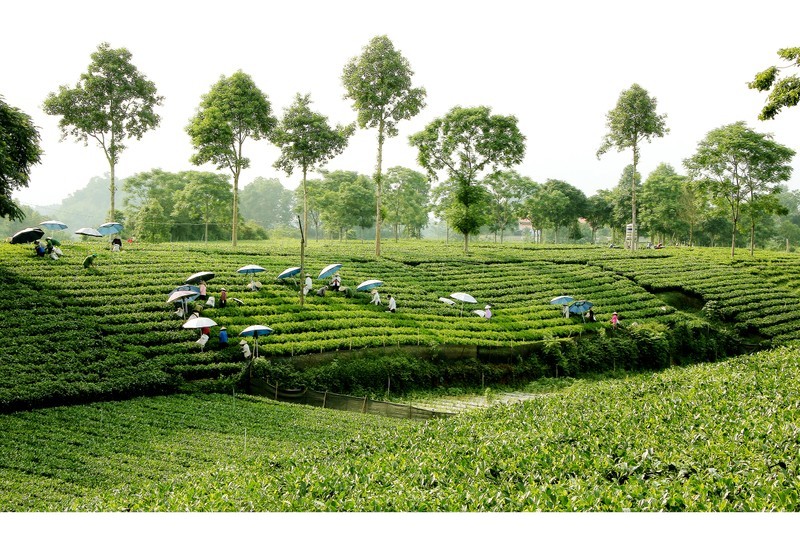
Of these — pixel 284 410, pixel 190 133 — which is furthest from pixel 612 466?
pixel 190 133

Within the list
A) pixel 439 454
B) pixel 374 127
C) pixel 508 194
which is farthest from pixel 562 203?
pixel 439 454

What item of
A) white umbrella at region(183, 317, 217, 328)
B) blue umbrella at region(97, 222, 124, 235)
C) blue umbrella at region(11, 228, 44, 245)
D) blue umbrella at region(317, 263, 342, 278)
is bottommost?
white umbrella at region(183, 317, 217, 328)

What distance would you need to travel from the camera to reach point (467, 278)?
37.4 metres

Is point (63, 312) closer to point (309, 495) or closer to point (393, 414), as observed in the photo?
point (393, 414)

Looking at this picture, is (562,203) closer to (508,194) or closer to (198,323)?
(508,194)

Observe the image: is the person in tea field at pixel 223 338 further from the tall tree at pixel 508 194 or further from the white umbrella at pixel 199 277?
the tall tree at pixel 508 194

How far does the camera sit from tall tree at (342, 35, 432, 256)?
39250 millimetres

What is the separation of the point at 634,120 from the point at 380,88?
25.5 metres

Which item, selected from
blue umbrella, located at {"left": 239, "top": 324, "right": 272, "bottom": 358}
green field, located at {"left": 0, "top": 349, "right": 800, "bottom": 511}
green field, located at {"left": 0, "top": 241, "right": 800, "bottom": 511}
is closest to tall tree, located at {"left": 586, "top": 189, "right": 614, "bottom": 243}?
green field, located at {"left": 0, "top": 241, "right": 800, "bottom": 511}

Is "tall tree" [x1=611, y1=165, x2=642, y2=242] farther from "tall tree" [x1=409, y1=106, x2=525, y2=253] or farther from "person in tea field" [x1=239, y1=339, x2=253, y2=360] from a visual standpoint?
"person in tea field" [x1=239, y1=339, x2=253, y2=360]

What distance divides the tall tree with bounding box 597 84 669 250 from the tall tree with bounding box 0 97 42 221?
44.5m

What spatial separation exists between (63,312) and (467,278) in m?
22.7

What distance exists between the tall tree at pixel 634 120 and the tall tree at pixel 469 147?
13.1 m

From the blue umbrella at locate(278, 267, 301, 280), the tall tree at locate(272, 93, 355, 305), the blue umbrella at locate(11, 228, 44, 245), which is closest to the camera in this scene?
the blue umbrella at locate(11, 228, 44, 245)
